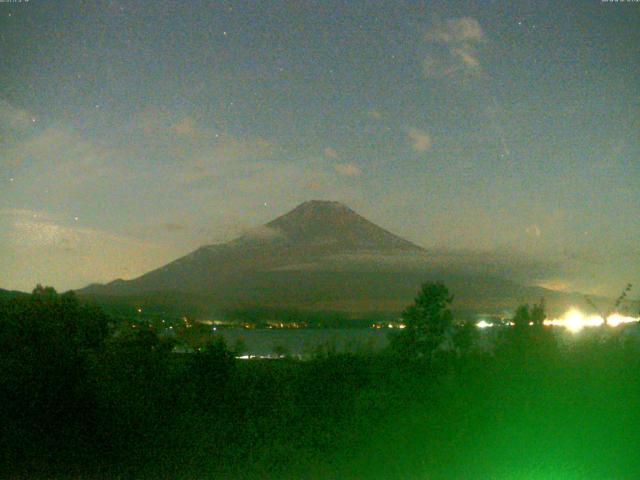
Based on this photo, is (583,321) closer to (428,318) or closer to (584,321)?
(584,321)

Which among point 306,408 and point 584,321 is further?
point 584,321

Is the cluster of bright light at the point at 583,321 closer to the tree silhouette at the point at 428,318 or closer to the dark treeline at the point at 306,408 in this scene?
the dark treeline at the point at 306,408

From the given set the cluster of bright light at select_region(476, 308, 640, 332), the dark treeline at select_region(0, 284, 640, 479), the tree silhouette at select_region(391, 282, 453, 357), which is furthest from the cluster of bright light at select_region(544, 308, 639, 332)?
the tree silhouette at select_region(391, 282, 453, 357)

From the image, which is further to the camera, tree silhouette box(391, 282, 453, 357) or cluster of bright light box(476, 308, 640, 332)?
tree silhouette box(391, 282, 453, 357)

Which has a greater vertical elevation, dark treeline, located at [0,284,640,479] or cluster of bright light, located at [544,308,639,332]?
cluster of bright light, located at [544,308,639,332]

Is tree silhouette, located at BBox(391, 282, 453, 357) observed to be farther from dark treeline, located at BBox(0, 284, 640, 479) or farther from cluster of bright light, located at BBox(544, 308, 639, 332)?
dark treeline, located at BBox(0, 284, 640, 479)

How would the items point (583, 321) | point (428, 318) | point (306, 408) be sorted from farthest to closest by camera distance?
point (428, 318), point (583, 321), point (306, 408)

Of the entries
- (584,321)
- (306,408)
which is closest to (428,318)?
(584,321)
